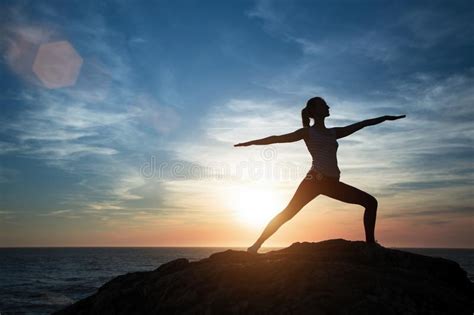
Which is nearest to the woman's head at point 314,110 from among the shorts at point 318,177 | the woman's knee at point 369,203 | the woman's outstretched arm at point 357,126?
the woman's outstretched arm at point 357,126

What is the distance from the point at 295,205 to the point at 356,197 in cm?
102

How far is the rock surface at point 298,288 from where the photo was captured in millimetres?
4480

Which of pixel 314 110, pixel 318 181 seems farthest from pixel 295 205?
pixel 314 110

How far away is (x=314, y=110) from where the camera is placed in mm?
6801

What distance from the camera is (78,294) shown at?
3994 centimetres

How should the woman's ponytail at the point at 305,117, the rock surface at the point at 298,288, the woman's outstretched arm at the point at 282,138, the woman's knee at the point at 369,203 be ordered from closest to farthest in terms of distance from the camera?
the rock surface at the point at 298,288 < the woman's outstretched arm at the point at 282,138 < the woman's knee at the point at 369,203 < the woman's ponytail at the point at 305,117

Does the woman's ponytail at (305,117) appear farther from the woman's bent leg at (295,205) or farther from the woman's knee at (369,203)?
the woman's knee at (369,203)

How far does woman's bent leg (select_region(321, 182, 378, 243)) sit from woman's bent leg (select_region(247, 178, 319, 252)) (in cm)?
20

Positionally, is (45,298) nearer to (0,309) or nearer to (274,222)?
(0,309)

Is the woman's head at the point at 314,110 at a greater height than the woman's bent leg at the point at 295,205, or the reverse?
the woman's head at the point at 314,110

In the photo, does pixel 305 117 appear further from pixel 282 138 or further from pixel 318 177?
pixel 318 177

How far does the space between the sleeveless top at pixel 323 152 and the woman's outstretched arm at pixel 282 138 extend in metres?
0.15

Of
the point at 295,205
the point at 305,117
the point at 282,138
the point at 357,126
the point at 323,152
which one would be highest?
the point at 305,117

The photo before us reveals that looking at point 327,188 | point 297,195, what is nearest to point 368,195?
point 327,188
